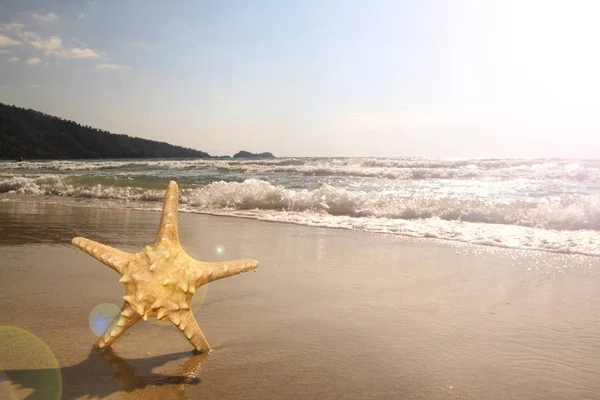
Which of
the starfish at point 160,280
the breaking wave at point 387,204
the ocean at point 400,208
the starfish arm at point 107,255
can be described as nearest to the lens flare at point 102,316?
the starfish at point 160,280

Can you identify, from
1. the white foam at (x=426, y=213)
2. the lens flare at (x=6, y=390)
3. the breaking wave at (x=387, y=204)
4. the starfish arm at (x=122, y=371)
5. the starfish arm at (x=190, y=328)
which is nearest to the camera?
the lens flare at (x=6, y=390)

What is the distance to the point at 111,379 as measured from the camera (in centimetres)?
250

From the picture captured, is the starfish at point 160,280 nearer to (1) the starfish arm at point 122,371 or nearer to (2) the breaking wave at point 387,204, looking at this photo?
(1) the starfish arm at point 122,371

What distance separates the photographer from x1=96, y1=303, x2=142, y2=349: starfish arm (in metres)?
2.54

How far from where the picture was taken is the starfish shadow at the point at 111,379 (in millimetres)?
2357

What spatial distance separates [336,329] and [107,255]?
5.25 feet

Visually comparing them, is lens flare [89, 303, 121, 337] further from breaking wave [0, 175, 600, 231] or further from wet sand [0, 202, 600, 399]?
breaking wave [0, 175, 600, 231]

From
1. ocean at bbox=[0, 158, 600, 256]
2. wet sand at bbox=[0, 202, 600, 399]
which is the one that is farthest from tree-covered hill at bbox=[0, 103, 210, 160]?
wet sand at bbox=[0, 202, 600, 399]

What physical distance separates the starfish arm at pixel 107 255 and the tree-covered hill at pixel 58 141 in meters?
67.5

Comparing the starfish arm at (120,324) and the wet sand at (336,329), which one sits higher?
the starfish arm at (120,324)

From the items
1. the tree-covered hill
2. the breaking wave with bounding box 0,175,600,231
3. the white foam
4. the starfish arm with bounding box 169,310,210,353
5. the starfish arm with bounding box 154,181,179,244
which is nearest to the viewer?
the starfish arm with bounding box 169,310,210,353

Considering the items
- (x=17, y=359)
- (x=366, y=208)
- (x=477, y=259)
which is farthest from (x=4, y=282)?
(x=366, y=208)

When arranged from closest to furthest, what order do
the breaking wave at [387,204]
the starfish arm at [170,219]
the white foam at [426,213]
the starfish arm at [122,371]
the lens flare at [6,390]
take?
the lens flare at [6,390]
the starfish arm at [122,371]
the starfish arm at [170,219]
the white foam at [426,213]
the breaking wave at [387,204]

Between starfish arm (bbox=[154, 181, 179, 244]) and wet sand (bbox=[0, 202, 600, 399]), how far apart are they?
710 millimetres
